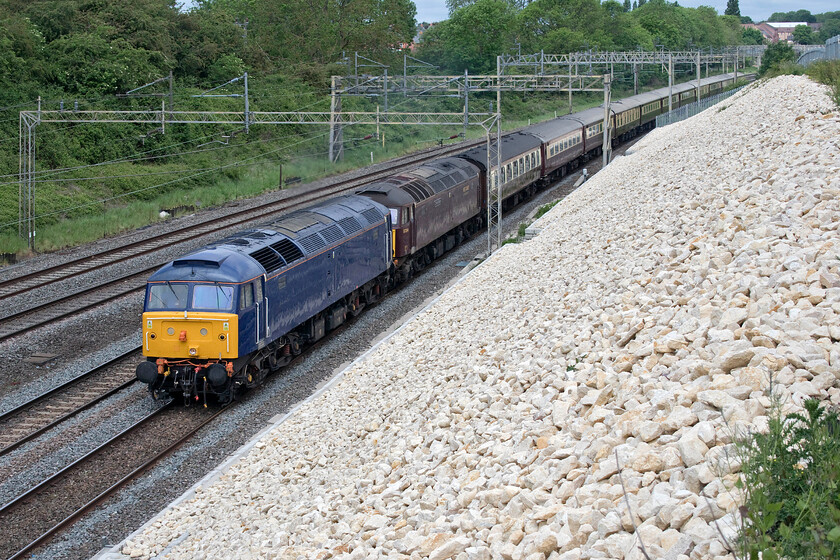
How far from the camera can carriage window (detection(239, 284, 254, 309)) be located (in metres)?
17.0

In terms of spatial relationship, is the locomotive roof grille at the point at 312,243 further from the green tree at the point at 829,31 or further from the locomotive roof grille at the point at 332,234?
the green tree at the point at 829,31

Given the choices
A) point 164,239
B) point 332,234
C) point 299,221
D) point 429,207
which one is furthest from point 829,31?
point 299,221

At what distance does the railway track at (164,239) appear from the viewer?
2655 cm

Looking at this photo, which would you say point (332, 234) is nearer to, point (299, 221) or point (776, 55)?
point (299, 221)

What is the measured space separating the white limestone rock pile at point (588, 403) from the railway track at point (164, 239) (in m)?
14.7

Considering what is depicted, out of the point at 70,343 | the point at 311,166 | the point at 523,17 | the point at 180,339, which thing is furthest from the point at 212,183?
the point at 523,17

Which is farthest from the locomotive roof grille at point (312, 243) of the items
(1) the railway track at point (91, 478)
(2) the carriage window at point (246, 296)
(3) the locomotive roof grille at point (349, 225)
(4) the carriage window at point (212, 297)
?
(1) the railway track at point (91, 478)

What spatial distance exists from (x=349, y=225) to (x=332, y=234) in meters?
1.24

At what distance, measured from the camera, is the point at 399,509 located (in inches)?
328

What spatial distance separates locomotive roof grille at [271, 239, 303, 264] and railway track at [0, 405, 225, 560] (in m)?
3.86

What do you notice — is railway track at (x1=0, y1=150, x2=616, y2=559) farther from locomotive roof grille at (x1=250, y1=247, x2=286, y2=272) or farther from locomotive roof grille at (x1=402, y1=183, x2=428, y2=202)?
locomotive roof grille at (x1=402, y1=183, x2=428, y2=202)

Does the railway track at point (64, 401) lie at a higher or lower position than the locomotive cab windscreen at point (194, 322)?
lower

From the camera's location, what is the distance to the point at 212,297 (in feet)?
55.7

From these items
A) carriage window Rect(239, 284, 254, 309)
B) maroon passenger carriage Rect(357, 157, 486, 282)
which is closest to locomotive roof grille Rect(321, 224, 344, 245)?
carriage window Rect(239, 284, 254, 309)
